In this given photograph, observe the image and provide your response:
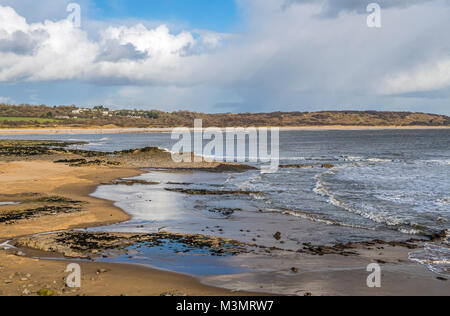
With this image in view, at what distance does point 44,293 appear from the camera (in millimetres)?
8297

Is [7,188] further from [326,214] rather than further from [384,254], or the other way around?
[384,254]

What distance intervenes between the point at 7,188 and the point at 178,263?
56.8 ft

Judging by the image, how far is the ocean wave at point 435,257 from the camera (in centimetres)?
1102

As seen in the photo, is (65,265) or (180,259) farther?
(180,259)

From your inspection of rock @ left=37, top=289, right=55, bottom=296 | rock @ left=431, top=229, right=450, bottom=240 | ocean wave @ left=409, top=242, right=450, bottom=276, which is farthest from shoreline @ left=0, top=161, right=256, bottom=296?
rock @ left=431, top=229, right=450, bottom=240

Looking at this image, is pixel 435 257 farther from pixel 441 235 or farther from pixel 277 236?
pixel 277 236

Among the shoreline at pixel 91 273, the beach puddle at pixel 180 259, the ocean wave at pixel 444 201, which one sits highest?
the shoreline at pixel 91 273

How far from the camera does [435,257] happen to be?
12094 mm

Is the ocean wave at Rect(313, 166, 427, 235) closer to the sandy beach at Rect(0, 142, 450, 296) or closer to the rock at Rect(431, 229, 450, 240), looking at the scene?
the rock at Rect(431, 229, 450, 240)
